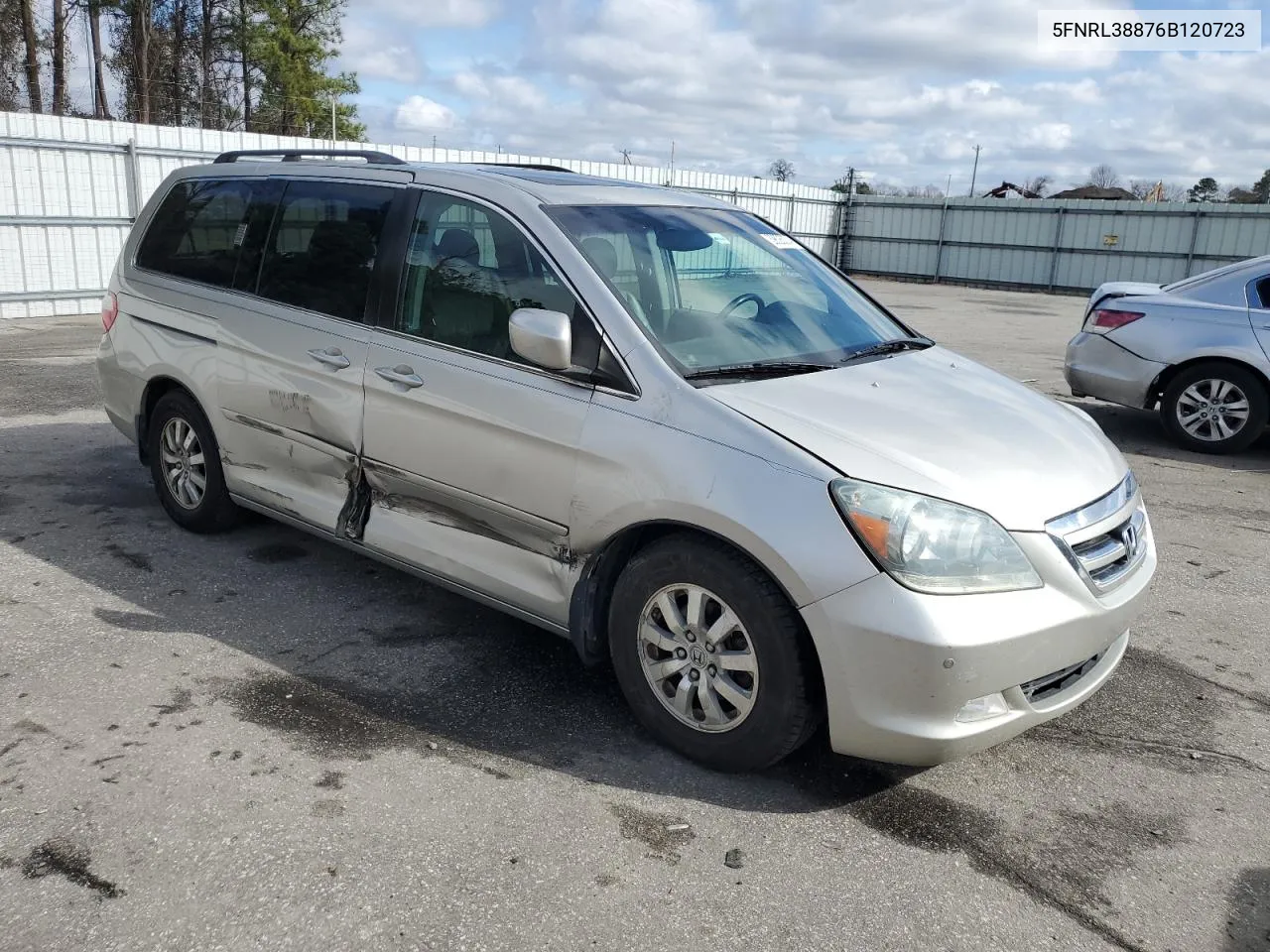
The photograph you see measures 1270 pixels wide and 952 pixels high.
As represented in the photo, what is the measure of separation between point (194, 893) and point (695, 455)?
181 centimetres

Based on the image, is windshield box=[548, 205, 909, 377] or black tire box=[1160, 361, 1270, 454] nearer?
windshield box=[548, 205, 909, 377]

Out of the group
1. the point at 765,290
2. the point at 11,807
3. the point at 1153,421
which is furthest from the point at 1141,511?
the point at 1153,421

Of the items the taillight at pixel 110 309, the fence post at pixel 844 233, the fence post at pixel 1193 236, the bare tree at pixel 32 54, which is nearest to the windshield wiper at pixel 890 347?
the taillight at pixel 110 309

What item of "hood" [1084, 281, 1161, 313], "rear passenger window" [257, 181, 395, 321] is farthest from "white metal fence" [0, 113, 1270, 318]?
"rear passenger window" [257, 181, 395, 321]

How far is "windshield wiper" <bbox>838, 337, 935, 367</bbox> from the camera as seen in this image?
394 cm

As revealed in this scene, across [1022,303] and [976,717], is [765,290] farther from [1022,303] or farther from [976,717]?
[1022,303]

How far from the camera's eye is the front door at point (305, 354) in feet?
13.9

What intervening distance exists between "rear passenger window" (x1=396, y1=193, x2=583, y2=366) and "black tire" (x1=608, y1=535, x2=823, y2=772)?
0.80m

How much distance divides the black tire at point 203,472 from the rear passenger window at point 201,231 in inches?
25.2

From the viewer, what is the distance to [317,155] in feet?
16.9

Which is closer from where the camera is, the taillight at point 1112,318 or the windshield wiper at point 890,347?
the windshield wiper at point 890,347

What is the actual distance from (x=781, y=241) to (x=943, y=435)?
1651 millimetres

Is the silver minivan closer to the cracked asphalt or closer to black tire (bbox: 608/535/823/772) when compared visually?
black tire (bbox: 608/535/823/772)

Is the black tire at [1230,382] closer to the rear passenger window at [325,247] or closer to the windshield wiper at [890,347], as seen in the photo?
the windshield wiper at [890,347]
